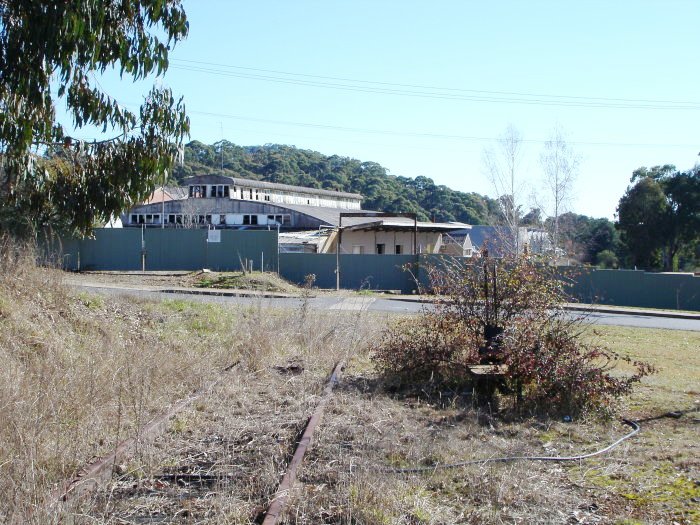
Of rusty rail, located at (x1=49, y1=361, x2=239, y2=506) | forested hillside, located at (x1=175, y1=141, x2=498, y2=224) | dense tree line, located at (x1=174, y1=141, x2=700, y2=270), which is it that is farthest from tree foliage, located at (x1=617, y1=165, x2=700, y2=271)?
rusty rail, located at (x1=49, y1=361, x2=239, y2=506)

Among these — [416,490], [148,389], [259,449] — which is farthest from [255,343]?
[416,490]

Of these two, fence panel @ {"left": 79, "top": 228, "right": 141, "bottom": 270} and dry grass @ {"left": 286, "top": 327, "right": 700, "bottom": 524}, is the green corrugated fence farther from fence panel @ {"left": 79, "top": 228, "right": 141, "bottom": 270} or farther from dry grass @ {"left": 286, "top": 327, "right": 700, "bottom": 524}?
dry grass @ {"left": 286, "top": 327, "right": 700, "bottom": 524}

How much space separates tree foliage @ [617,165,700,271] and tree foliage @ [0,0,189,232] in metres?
42.8

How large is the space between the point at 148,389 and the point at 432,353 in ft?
11.9

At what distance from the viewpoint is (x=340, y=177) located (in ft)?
350

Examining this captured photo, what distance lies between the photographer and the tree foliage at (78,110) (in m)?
8.79

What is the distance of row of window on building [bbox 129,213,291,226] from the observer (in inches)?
2172

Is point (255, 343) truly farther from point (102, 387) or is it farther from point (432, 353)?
point (102, 387)

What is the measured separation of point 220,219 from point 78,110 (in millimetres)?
47508

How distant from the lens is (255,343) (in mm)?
11336

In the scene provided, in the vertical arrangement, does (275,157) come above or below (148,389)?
above

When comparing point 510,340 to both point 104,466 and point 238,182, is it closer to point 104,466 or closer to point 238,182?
point 104,466

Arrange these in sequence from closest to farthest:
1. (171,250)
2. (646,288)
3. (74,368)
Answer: (74,368) → (646,288) → (171,250)

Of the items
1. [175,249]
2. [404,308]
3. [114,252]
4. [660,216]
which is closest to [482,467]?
[404,308]
